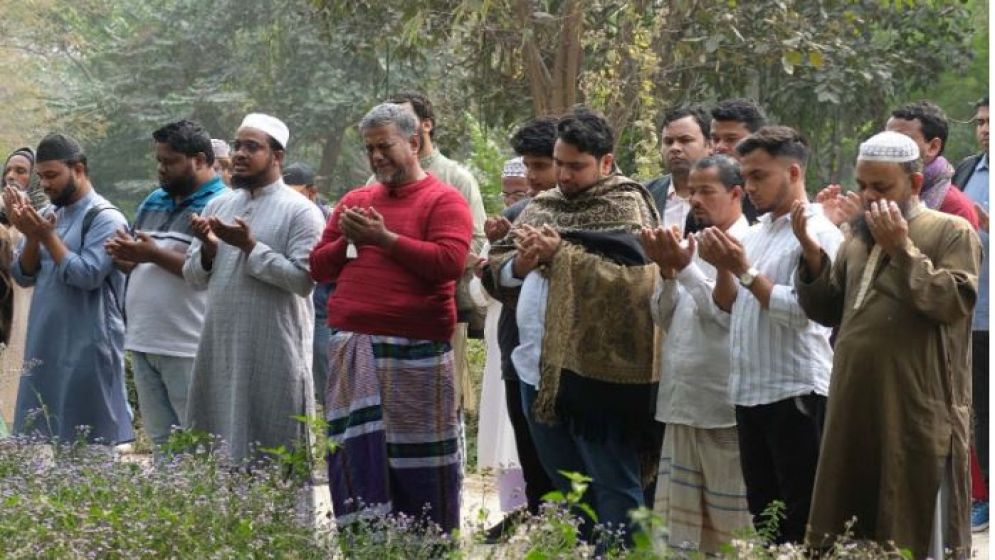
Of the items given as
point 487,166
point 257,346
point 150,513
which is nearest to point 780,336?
point 150,513

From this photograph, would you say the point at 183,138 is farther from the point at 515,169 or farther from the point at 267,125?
the point at 515,169

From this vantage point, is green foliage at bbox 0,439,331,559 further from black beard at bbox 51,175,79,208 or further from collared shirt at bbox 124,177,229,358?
black beard at bbox 51,175,79,208

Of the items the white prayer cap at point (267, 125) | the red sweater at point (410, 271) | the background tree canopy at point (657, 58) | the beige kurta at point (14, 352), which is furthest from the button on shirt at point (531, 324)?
the background tree canopy at point (657, 58)

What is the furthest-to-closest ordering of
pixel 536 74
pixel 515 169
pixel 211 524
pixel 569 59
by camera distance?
pixel 536 74 → pixel 569 59 → pixel 515 169 → pixel 211 524

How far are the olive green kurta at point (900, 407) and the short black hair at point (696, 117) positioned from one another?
74.5 inches

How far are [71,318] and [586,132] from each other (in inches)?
115

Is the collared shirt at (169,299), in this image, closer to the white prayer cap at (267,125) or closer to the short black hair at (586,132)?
the white prayer cap at (267,125)

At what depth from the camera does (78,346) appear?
27.5 ft

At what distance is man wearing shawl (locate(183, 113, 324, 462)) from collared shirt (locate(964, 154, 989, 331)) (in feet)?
9.72

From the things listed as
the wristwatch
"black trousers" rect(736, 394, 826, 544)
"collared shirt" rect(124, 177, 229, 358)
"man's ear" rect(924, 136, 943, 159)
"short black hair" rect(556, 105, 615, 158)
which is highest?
"short black hair" rect(556, 105, 615, 158)

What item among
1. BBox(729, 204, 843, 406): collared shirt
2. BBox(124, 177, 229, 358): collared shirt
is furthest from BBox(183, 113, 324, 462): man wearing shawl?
BBox(729, 204, 843, 406): collared shirt

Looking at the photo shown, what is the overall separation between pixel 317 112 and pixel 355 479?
96.1ft

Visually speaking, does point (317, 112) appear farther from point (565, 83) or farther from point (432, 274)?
point (432, 274)

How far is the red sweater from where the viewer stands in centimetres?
714
